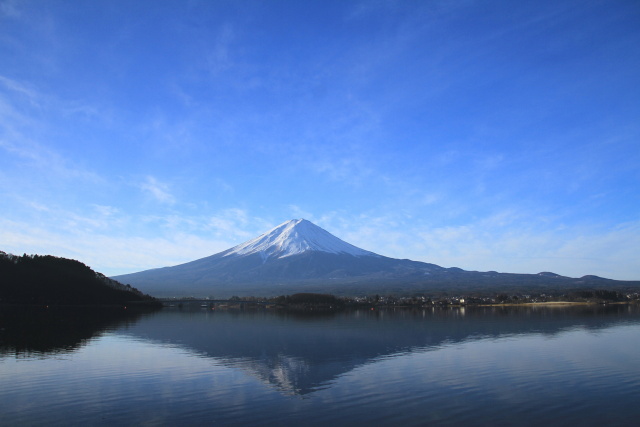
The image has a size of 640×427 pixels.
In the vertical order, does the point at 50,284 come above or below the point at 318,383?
above

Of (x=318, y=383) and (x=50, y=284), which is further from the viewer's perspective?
(x=50, y=284)

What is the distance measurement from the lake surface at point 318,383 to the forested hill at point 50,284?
245 feet

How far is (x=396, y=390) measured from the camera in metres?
21.5

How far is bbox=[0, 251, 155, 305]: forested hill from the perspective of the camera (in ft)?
343

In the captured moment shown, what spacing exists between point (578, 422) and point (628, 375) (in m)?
12.1

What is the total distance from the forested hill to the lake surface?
74.6m

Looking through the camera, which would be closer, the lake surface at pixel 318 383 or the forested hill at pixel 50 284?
the lake surface at pixel 318 383

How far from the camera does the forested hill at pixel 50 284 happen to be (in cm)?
10456

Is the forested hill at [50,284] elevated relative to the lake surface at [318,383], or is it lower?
elevated

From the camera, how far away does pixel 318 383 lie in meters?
23.4

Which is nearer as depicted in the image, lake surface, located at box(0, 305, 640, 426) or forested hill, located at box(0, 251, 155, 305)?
lake surface, located at box(0, 305, 640, 426)

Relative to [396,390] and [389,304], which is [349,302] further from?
[396,390]

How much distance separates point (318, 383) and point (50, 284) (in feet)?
360

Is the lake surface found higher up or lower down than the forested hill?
lower down
